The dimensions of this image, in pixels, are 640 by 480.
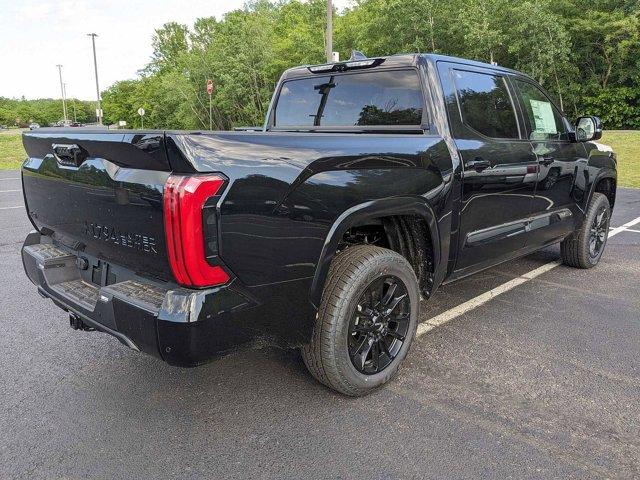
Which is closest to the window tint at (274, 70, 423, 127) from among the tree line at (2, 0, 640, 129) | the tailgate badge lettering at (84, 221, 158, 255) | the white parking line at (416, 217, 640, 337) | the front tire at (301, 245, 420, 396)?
the front tire at (301, 245, 420, 396)

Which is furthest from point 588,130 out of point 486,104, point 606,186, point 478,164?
point 478,164

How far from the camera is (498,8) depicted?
29000 mm

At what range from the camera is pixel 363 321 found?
2803 millimetres

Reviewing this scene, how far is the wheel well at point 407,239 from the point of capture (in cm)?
309

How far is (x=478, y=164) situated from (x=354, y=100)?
3.29ft

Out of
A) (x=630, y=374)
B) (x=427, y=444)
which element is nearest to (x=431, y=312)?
(x=630, y=374)

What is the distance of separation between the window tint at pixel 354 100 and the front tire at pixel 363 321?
1111 mm

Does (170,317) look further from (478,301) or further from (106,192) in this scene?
(478,301)

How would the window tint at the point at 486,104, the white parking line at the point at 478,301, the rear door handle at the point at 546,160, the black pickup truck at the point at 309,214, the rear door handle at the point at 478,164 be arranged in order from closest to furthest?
1. the black pickup truck at the point at 309,214
2. the rear door handle at the point at 478,164
3. the window tint at the point at 486,104
4. the white parking line at the point at 478,301
5. the rear door handle at the point at 546,160

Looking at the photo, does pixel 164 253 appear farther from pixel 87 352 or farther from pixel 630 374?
pixel 630 374

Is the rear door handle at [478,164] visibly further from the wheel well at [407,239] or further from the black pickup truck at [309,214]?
the wheel well at [407,239]

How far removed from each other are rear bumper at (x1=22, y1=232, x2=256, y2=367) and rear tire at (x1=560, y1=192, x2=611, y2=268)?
4.03 metres

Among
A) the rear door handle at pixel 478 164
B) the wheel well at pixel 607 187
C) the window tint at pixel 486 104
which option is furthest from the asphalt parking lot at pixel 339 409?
the wheel well at pixel 607 187

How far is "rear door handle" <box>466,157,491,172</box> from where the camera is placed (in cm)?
334
